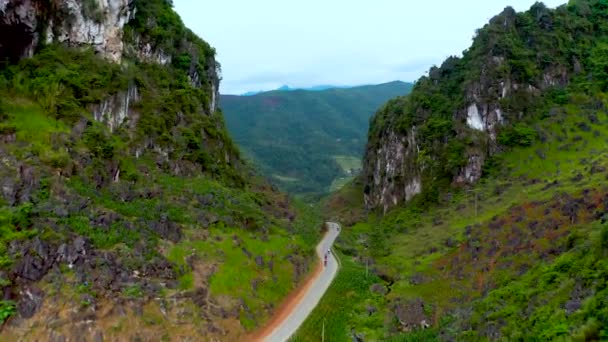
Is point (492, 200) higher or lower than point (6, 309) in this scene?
lower

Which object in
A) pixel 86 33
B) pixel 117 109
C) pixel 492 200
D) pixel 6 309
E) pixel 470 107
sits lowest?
pixel 492 200

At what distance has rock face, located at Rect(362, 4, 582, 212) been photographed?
307ft

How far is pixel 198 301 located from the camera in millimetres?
36969

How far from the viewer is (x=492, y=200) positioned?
77312mm

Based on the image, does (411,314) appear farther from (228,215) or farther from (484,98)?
(484,98)

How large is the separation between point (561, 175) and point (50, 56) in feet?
246

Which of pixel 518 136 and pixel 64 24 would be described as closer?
pixel 64 24

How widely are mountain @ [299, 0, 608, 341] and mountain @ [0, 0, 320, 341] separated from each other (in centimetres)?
928

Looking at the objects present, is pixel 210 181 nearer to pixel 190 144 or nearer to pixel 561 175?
pixel 190 144

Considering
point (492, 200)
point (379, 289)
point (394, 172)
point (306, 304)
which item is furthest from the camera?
point (394, 172)

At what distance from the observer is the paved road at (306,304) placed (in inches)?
1493

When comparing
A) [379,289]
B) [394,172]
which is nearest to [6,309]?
[379,289]

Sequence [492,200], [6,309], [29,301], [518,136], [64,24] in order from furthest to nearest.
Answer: [518,136] → [492,200] → [64,24] → [29,301] → [6,309]

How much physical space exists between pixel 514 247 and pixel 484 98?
51920 mm
